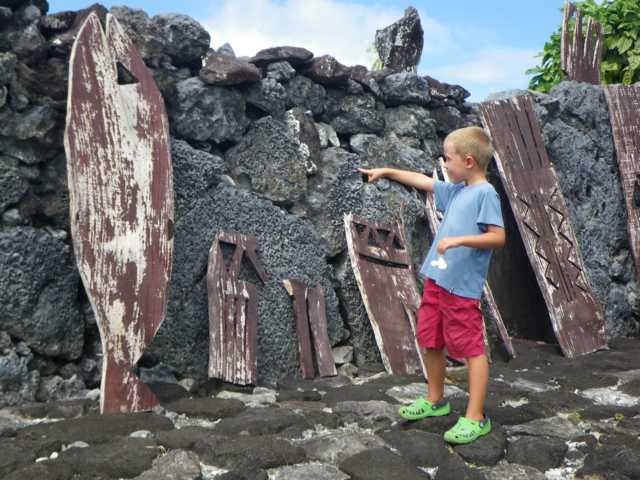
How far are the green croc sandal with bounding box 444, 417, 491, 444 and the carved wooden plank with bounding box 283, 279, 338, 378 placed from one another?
A: 148cm

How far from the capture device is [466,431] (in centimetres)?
284

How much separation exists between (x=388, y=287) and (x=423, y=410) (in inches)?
64.7

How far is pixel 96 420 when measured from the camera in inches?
121

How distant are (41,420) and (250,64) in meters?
2.38

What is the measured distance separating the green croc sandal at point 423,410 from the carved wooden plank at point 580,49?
450 centimetres

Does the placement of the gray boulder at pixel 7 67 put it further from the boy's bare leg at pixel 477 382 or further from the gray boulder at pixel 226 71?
the boy's bare leg at pixel 477 382

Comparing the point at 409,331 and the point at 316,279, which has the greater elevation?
the point at 316,279

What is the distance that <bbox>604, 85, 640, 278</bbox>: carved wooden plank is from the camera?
628cm

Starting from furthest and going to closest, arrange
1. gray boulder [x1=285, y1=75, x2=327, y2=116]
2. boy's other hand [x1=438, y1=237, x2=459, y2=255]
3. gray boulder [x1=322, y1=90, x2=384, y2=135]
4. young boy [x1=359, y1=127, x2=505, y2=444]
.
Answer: gray boulder [x1=322, y1=90, x2=384, y2=135], gray boulder [x1=285, y1=75, x2=327, y2=116], young boy [x1=359, y1=127, x2=505, y2=444], boy's other hand [x1=438, y1=237, x2=459, y2=255]

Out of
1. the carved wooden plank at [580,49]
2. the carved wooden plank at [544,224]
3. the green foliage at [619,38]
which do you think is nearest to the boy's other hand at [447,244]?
the carved wooden plank at [544,224]

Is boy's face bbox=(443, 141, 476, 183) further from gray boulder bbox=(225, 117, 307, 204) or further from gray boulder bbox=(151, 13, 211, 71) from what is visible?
gray boulder bbox=(151, 13, 211, 71)

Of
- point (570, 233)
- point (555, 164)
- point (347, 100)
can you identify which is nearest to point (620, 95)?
point (555, 164)

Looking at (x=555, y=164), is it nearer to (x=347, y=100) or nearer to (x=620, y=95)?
(x=620, y=95)

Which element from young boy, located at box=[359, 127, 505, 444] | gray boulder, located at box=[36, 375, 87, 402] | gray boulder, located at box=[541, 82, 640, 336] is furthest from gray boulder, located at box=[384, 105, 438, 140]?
gray boulder, located at box=[36, 375, 87, 402]
